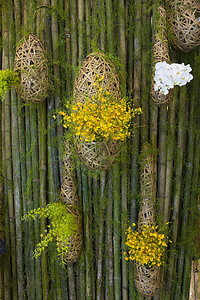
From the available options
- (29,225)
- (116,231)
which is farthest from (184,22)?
(29,225)

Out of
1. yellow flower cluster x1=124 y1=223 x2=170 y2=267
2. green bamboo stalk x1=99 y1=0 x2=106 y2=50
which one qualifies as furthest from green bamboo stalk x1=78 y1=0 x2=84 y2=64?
yellow flower cluster x1=124 y1=223 x2=170 y2=267

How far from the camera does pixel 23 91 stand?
1541 millimetres

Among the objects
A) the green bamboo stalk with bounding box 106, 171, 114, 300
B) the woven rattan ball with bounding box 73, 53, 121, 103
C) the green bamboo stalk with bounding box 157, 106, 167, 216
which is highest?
the woven rattan ball with bounding box 73, 53, 121, 103

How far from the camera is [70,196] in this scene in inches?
A: 66.1

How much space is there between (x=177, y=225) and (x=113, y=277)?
592 millimetres

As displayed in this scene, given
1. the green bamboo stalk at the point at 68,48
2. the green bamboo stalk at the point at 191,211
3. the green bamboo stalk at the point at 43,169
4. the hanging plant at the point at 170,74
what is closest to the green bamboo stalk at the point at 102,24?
the green bamboo stalk at the point at 68,48

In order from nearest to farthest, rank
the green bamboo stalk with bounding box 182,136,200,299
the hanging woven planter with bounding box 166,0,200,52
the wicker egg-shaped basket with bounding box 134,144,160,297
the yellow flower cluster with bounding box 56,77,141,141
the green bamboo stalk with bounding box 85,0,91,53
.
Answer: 1. the yellow flower cluster with bounding box 56,77,141,141
2. the hanging woven planter with bounding box 166,0,200,52
3. the wicker egg-shaped basket with bounding box 134,144,160,297
4. the green bamboo stalk with bounding box 85,0,91,53
5. the green bamboo stalk with bounding box 182,136,200,299

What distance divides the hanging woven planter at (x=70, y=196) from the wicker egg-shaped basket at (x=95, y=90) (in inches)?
10.8

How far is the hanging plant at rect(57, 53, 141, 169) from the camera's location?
1.31m

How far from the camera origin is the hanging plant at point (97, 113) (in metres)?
1.31

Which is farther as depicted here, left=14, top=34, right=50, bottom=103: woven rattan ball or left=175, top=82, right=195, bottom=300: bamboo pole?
left=175, top=82, right=195, bottom=300: bamboo pole

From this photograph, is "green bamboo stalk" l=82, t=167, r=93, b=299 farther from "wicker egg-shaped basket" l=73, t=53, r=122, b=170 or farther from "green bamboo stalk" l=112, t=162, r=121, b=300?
"wicker egg-shaped basket" l=73, t=53, r=122, b=170

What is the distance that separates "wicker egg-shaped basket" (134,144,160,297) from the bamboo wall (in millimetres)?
114

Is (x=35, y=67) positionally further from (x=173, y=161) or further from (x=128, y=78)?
(x=173, y=161)
